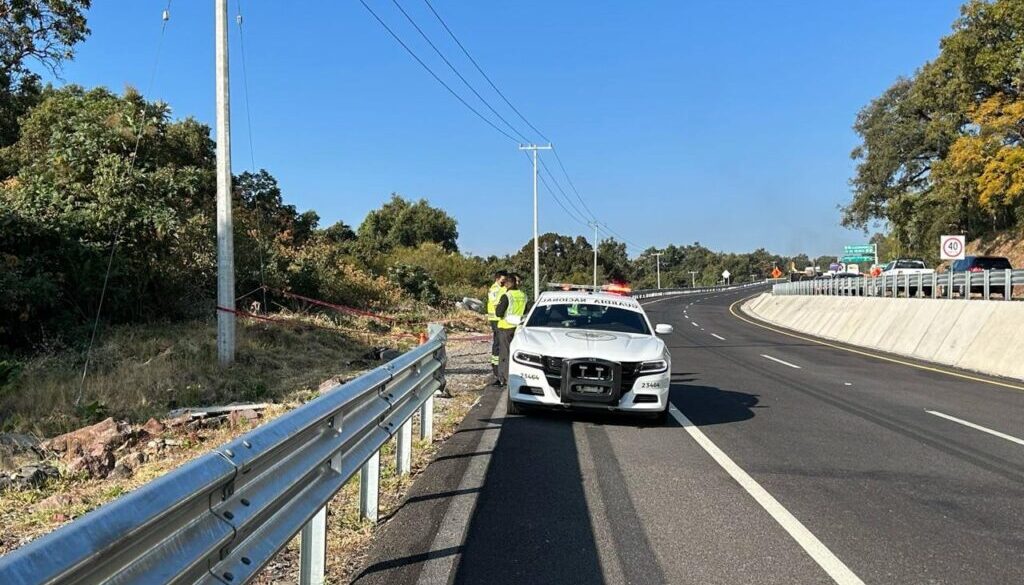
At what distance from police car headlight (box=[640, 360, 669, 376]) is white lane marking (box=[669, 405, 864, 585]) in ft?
2.79

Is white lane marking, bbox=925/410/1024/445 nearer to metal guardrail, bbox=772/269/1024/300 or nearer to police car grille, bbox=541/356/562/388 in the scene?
police car grille, bbox=541/356/562/388

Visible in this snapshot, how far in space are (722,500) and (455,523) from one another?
6.98 ft

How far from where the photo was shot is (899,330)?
22.2 meters

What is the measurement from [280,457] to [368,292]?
23426mm

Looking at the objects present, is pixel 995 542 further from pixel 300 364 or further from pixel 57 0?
pixel 57 0

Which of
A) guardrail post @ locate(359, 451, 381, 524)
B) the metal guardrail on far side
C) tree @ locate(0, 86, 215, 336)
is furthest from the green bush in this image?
the metal guardrail on far side

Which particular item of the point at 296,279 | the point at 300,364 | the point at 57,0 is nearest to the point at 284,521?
the point at 300,364

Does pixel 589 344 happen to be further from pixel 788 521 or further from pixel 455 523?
pixel 455 523

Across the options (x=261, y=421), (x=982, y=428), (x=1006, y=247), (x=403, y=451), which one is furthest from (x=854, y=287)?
(x=403, y=451)

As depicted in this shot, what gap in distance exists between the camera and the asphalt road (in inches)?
173

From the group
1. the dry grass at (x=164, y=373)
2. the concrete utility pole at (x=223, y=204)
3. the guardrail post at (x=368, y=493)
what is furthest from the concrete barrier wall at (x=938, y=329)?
the concrete utility pole at (x=223, y=204)

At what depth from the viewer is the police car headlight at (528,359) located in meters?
8.42

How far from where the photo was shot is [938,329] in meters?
19.8

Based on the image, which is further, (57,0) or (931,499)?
(57,0)
